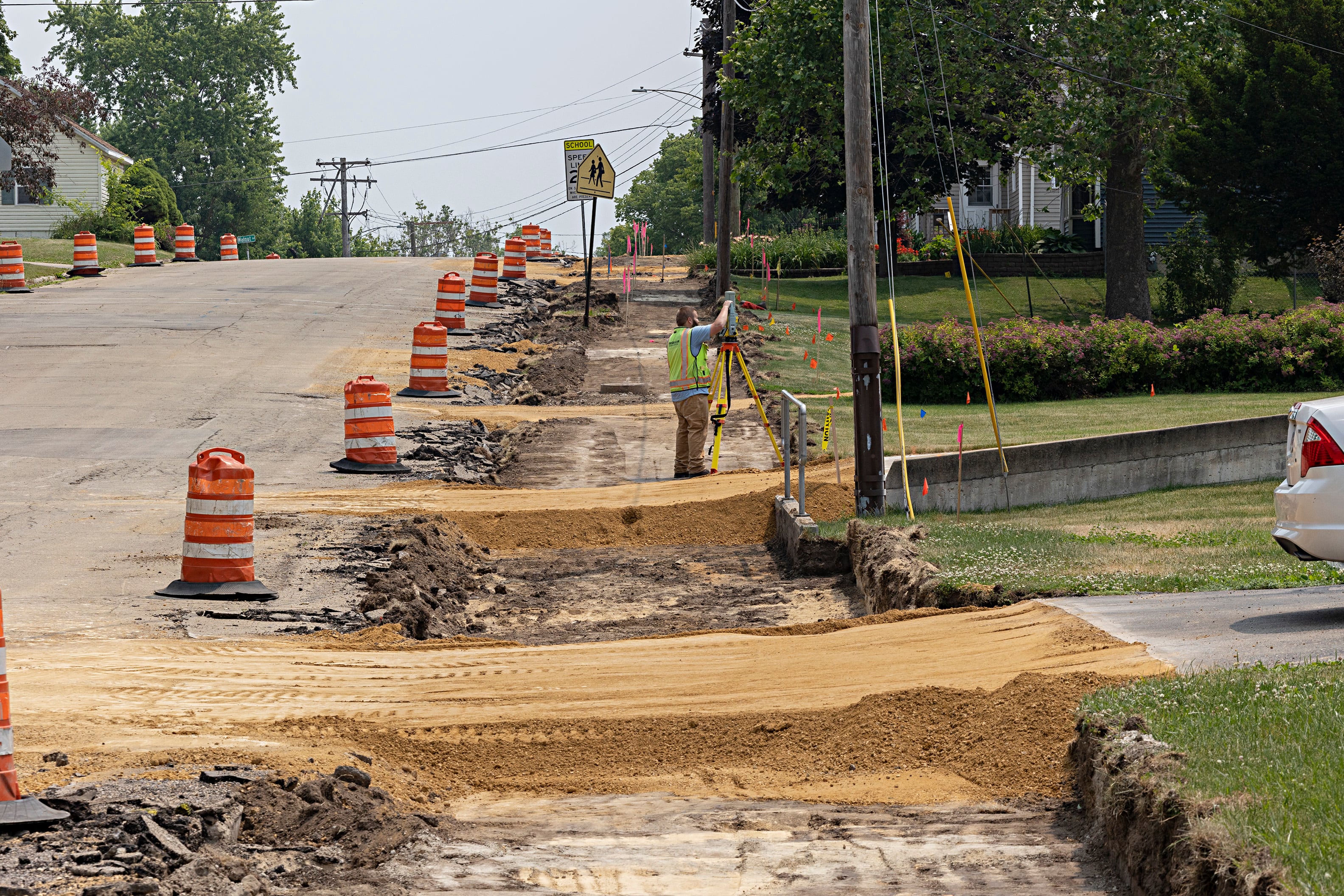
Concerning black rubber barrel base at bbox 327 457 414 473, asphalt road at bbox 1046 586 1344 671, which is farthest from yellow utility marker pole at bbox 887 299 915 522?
black rubber barrel base at bbox 327 457 414 473

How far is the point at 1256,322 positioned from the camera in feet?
74.7

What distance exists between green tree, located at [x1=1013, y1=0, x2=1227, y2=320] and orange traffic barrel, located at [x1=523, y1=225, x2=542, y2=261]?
61.7ft

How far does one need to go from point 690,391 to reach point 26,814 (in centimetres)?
1194

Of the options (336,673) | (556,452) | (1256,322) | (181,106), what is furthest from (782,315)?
(181,106)

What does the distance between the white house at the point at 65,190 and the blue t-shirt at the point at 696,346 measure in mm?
50729

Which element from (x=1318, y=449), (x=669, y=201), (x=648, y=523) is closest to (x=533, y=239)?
(x=648, y=523)

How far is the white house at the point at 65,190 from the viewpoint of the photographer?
60.7m

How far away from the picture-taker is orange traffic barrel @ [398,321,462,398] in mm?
21094

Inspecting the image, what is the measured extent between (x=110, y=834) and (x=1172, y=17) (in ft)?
100.0

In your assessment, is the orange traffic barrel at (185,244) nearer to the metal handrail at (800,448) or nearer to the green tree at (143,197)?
the green tree at (143,197)

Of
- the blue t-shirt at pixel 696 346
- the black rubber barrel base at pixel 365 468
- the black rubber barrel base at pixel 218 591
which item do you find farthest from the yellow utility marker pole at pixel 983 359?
the black rubber barrel base at pixel 365 468

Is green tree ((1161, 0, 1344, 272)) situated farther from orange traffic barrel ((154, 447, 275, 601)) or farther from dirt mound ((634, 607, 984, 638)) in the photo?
orange traffic barrel ((154, 447, 275, 601))

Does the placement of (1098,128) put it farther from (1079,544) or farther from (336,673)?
(336,673)

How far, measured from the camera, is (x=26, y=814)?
18.2ft
